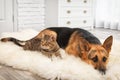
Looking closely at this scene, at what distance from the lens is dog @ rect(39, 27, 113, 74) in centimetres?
174

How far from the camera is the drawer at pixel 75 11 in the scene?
4086 mm

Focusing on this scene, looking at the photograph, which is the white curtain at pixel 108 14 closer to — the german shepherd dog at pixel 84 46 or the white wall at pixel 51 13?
the white wall at pixel 51 13

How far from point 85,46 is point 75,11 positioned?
246 cm

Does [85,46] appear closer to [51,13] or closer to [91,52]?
[91,52]

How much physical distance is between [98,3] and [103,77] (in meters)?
3.31

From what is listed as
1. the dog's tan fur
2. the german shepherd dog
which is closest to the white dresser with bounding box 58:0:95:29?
the german shepherd dog

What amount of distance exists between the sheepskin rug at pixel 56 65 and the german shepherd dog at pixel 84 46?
0.04 metres

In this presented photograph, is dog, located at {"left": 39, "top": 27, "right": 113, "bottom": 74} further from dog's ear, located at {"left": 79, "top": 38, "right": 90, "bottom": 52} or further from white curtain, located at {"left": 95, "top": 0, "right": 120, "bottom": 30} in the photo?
white curtain, located at {"left": 95, "top": 0, "right": 120, "bottom": 30}

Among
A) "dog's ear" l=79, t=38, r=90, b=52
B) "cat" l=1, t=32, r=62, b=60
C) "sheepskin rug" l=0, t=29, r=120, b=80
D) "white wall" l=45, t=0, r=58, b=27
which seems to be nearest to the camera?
"sheepskin rug" l=0, t=29, r=120, b=80

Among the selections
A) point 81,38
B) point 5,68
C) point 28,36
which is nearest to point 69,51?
point 81,38

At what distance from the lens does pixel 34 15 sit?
3.86m

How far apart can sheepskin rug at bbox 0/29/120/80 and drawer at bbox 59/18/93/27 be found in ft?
6.10

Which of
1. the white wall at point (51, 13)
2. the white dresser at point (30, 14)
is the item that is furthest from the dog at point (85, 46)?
the white wall at point (51, 13)

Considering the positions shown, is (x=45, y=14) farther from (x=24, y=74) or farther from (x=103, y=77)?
(x=103, y=77)
